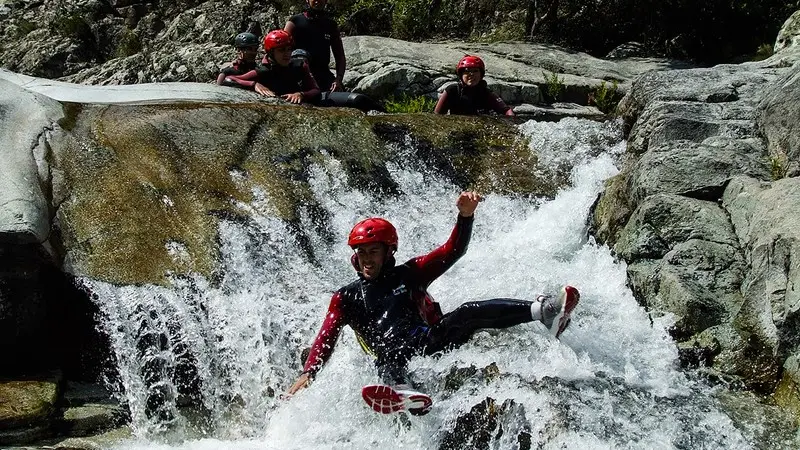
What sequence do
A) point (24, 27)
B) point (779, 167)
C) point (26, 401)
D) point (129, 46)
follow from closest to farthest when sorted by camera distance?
1. point (26, 401)
2. point (779, 167)
3. point (129, 46)
4. point (24, 27)

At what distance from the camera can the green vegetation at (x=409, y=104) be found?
11.1 meters

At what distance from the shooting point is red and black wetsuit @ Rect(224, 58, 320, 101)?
1003 centimetres

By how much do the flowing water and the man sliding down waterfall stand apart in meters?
0.15

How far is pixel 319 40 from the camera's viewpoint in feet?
34.3

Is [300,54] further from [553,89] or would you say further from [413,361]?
[413,361]

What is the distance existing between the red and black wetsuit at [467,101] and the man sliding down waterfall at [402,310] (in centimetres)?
480

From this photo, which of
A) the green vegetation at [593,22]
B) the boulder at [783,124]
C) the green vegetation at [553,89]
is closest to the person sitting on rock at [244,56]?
the green vegetation at [553,89]

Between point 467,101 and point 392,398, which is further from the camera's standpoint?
point 467,101

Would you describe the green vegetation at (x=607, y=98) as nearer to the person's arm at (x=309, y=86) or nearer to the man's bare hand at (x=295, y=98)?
the person's arm at (x=309, y=86)

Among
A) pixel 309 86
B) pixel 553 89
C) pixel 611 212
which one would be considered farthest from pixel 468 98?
pixel 611 212

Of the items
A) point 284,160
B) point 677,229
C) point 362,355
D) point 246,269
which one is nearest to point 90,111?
point 284,160

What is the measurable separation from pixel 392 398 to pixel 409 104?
7.00 m

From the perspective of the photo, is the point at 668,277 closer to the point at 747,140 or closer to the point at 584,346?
the point at 584,346

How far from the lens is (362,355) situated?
605 centimetres
